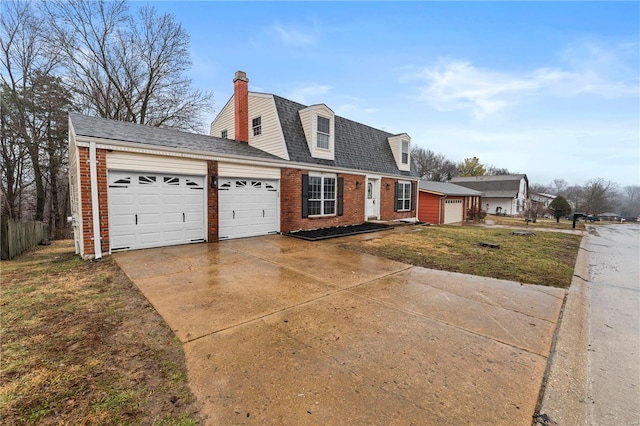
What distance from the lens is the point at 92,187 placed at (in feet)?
20.9

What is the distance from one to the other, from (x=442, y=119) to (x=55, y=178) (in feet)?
89.1

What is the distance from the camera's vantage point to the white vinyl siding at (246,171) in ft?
28.3

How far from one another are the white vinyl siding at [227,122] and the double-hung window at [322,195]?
16.4 feet

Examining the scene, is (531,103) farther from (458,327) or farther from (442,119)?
(458,327)

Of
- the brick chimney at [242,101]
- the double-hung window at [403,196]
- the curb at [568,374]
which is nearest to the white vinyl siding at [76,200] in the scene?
the brick chimney at [242,101]

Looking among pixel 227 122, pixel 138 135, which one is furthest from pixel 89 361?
pixel 227 122

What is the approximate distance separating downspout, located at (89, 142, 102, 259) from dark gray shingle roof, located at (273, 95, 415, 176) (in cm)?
609

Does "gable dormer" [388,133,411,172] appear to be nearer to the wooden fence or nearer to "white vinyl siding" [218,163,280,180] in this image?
"white vinyl siding" [218,163,280,180]

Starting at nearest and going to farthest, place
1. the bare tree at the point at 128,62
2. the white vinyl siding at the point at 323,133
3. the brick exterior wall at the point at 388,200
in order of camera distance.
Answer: the white vinyl siding at the point at 323,133, the brick exterior wall at the point at 388,200, the bare tree at the point at 128,62

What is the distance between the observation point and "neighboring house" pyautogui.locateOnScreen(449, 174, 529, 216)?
37156mm

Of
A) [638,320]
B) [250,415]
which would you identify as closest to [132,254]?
[250,415]

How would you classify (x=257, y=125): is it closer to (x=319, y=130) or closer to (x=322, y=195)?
(x=319, y=130)

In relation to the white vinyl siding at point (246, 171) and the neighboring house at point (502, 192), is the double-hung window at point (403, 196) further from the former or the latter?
the neighboring house at point (502, 192)

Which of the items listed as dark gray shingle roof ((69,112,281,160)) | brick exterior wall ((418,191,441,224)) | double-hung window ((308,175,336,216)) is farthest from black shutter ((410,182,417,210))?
dark gray shingle roof ((69,112,281,160))
